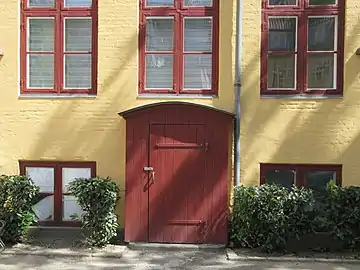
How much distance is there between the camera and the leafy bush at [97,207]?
25.9 ft

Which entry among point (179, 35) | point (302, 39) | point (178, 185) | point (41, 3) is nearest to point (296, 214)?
point (178, 185)

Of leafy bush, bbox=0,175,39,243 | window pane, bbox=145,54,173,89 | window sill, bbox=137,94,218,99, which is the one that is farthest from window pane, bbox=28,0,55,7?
leafy bush, bbox=0,175,39,243

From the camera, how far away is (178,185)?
27.1 feet

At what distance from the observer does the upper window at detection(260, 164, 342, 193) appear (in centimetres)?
843

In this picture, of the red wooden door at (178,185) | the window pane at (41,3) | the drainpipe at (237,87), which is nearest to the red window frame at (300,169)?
the drainpipe at (237,87)

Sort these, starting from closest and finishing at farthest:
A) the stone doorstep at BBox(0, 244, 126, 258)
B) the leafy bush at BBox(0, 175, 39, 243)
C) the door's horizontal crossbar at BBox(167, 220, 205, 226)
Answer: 1. the stone doorstep at BBox(0, 244, 126, 258)
2. the leafy bush at BBox(0, 175, 39, 243)
3. the door's horizontal crossbar at BBox(167, 220, 205, 226)

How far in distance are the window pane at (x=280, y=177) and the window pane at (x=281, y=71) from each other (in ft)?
4.79

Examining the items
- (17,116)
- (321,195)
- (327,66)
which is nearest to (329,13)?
(327,66)

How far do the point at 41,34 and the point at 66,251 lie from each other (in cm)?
377

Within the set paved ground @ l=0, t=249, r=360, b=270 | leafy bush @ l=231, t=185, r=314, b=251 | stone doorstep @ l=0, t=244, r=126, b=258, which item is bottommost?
paved ground @ l=0, t=249, r=360, b=270

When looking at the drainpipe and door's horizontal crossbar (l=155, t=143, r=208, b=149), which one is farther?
the drainpipe

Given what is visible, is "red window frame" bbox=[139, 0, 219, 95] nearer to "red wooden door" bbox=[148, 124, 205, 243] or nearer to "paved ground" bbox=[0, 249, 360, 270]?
"red wooden door" bbox=[148, 124, 205, 243]

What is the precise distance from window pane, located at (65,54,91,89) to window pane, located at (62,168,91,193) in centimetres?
145

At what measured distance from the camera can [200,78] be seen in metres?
8.66
